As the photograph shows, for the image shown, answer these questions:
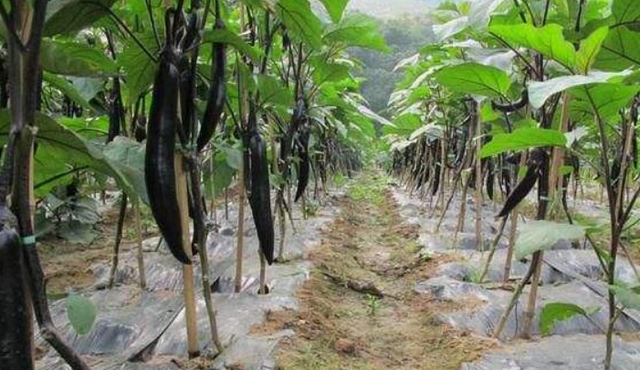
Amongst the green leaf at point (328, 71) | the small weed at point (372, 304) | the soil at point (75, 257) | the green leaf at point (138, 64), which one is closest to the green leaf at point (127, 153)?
the green leaf at point (138, 64)

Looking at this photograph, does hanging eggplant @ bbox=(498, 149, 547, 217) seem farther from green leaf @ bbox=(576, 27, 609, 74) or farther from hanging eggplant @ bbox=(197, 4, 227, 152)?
hanging eggplant @ bbox=(197, 4, 227, 152)

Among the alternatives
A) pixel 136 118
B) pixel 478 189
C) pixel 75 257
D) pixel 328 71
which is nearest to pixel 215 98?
pixel 136 118

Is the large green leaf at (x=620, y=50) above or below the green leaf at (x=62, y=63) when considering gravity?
above

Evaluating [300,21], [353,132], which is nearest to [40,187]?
[300,21]

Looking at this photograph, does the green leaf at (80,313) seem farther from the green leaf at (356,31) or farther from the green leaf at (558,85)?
the green leaf at (356,31)

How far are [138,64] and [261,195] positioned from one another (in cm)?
60

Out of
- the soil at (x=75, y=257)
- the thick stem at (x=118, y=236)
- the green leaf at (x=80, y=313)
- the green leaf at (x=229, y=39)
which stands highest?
the green leaf at (x=229, y=39)

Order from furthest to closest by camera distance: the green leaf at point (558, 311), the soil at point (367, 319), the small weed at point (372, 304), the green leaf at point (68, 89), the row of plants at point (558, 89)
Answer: the small weed at point (372, 304) → the soil at point (367, 319) → the green leaf at point (558, 311) → the row of plants at point (558, 89) → the green leaf at point (68, 89)

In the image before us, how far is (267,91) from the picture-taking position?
82.7 inches

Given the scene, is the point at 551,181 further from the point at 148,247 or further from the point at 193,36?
the point at 148,247

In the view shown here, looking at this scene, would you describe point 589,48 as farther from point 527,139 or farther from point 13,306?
point 13,306

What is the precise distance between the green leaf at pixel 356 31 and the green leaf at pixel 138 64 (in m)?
1.16

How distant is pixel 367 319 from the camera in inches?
121

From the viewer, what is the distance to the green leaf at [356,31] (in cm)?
255
